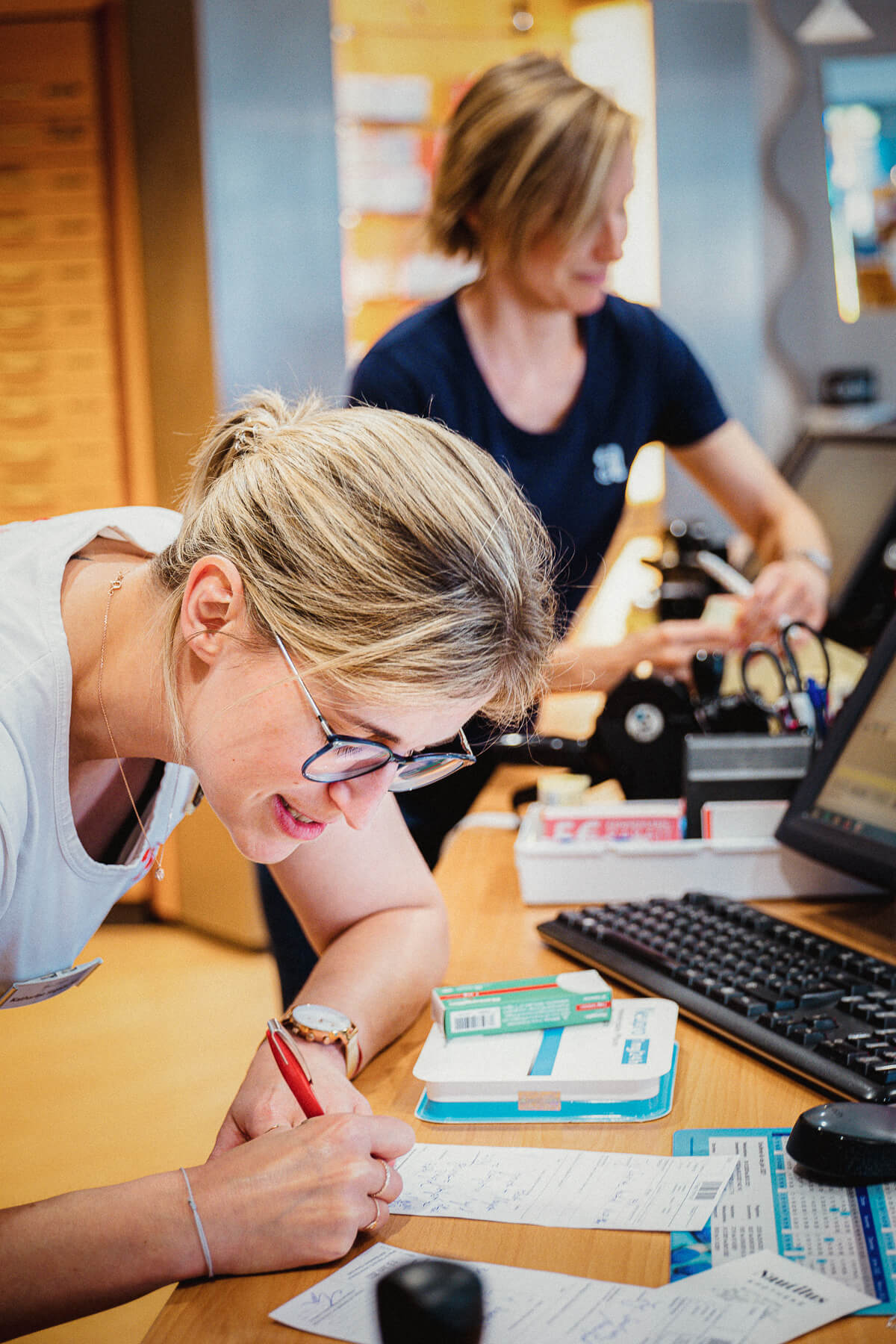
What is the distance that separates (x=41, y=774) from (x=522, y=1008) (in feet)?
1.38

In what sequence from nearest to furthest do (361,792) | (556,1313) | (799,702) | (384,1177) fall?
(556,1313)
(384,1177)
(361,792)
(799,702)

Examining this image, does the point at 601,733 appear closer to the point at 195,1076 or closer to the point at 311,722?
the point at 311,722

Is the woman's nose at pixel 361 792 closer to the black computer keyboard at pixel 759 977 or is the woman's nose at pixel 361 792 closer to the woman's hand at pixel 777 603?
the black computer keyboard at pixel 759 977

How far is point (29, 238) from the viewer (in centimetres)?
347

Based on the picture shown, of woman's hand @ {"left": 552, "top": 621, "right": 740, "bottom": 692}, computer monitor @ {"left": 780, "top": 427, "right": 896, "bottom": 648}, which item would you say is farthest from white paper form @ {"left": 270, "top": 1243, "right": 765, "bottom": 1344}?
computer monitor @ {"left": 780, "top": 427, "right": 896, "bottom": 648}

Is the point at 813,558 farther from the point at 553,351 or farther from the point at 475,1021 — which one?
the point at 475,1021

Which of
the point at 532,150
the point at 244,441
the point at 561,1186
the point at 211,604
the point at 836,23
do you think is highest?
the point at 836,23

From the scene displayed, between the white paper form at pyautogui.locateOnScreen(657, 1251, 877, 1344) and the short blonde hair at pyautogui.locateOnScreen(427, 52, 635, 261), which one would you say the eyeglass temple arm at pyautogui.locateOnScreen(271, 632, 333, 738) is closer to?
the white paper form at pyautogui.locateOnScreen(657, 1251, 877, 1344)

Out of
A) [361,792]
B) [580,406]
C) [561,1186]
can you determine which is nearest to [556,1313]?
[561,1186]

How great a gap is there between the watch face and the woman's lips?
157 mm

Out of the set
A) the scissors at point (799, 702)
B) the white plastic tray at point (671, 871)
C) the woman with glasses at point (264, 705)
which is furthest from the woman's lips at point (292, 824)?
the scissors at point (799, 702)

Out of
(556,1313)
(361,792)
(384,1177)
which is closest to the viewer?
(556,1313)

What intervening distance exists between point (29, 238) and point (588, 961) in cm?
294

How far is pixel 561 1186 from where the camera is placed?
0.85 m
